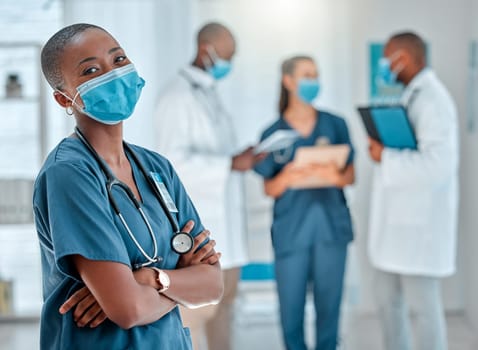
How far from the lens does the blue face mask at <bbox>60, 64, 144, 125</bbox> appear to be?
127 centimetres

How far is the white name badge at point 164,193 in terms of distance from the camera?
133cm

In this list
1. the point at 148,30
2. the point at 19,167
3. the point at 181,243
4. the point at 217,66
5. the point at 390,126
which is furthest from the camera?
the point at 19,167

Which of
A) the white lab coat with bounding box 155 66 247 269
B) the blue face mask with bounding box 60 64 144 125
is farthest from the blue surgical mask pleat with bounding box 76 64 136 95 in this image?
the white lab coat with bounding box 155 66 247 269

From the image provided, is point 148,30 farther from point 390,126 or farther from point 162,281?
point 162,281

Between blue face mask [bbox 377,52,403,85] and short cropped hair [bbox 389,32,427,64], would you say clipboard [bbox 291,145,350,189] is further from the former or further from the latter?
short cropped hair [bbox 389,32,427,64]

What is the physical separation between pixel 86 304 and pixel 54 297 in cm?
7

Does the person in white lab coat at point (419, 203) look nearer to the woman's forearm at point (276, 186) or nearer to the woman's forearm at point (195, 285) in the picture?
the woman's forearm at point (276, 186)

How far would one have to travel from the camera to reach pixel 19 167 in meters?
4.37

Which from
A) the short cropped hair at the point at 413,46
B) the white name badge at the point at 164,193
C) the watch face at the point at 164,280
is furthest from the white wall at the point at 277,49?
the watch face at the point at 164,280

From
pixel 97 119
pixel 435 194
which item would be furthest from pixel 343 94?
pixel 97 119

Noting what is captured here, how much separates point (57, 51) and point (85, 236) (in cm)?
31

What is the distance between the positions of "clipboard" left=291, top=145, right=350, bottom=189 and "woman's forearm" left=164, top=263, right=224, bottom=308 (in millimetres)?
1604

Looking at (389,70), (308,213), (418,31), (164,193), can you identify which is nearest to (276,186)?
(308,213)

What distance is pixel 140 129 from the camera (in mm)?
3094
